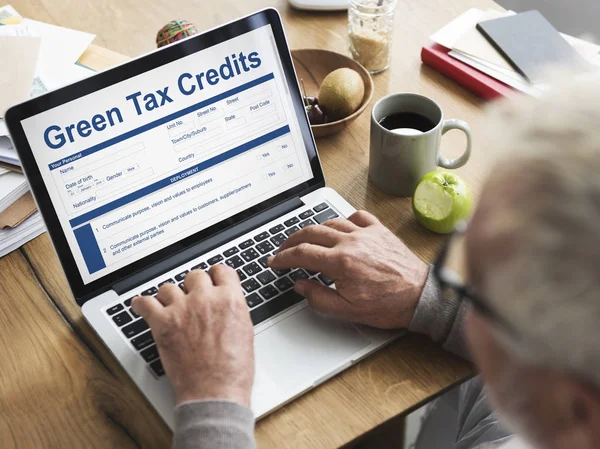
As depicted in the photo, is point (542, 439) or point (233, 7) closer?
point (542, 439)

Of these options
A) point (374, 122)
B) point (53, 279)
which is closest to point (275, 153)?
point (374, 122)

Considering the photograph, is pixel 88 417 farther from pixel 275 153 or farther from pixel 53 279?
pixel 275 153

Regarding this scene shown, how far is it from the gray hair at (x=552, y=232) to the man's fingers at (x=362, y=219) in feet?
1.37

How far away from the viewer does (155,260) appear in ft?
2.97

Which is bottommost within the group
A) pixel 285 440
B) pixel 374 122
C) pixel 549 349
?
pixel 285 440

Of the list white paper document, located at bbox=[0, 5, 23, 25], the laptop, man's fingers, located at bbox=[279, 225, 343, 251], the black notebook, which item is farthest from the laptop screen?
white paper document, located at bbox=[0, 5, 23, 25]

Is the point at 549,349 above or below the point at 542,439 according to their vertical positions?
above

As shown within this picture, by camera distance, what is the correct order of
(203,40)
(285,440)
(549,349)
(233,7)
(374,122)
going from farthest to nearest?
(233,7), (374,122), (203,40), (285,440), (549,349)

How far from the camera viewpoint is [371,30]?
1.23 meters

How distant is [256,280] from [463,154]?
1.31 ft

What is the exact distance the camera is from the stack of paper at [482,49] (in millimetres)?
1186

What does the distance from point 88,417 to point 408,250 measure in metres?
0.47

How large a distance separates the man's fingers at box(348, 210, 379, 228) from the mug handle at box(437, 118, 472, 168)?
192 mm

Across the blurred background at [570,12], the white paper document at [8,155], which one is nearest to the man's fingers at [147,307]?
the white paper document at [8,155]
